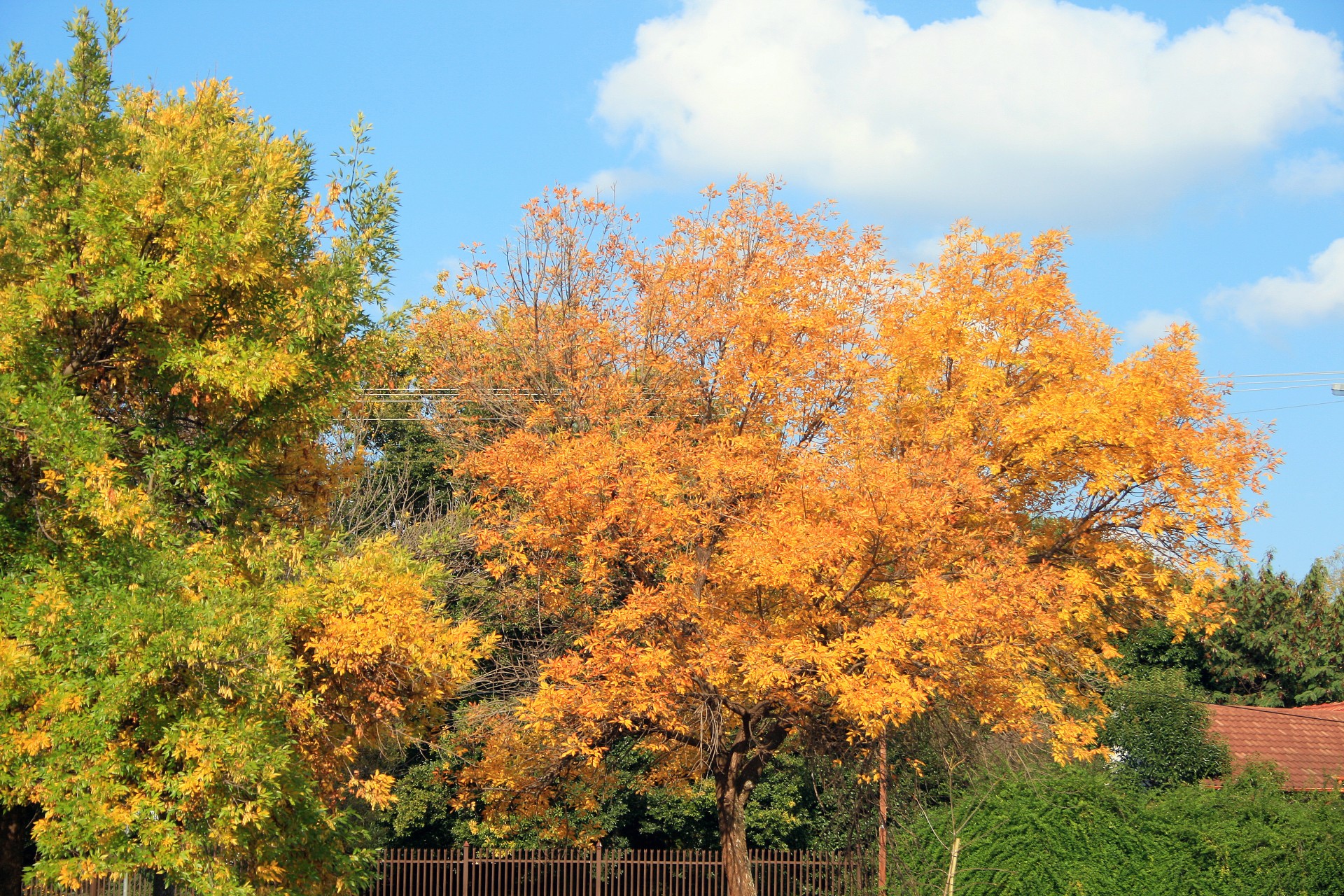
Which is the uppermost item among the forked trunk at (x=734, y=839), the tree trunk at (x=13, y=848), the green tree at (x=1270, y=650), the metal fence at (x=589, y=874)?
the green tree at (x=1270, y=650)

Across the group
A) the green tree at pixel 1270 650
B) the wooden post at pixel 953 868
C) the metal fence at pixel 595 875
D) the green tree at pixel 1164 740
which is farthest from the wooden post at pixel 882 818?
the green tree at pixel 1270 650

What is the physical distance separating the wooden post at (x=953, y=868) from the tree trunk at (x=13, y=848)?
32.6 ft

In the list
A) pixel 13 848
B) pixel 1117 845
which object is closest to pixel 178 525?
pixel 13 848

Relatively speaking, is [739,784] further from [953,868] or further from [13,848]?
[13,848]

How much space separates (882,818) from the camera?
13.7m

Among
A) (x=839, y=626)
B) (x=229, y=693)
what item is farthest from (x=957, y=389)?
(x=229, y=693)

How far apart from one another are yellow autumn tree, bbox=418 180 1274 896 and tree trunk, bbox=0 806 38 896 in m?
5.49

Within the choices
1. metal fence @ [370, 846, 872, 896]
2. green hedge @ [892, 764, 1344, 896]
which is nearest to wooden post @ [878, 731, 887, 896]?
green hedge @ [892, 764, 1344, 896]

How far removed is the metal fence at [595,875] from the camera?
16938 mm

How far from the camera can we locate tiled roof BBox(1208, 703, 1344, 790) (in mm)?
22516

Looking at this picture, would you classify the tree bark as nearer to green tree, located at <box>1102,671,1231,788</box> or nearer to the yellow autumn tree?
the yellow autumn tree

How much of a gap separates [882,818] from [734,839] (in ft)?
9.62

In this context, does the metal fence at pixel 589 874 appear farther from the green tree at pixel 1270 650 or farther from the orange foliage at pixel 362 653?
the green tree at pixel 1270 650

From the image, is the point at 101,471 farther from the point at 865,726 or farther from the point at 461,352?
the point at 461,352
